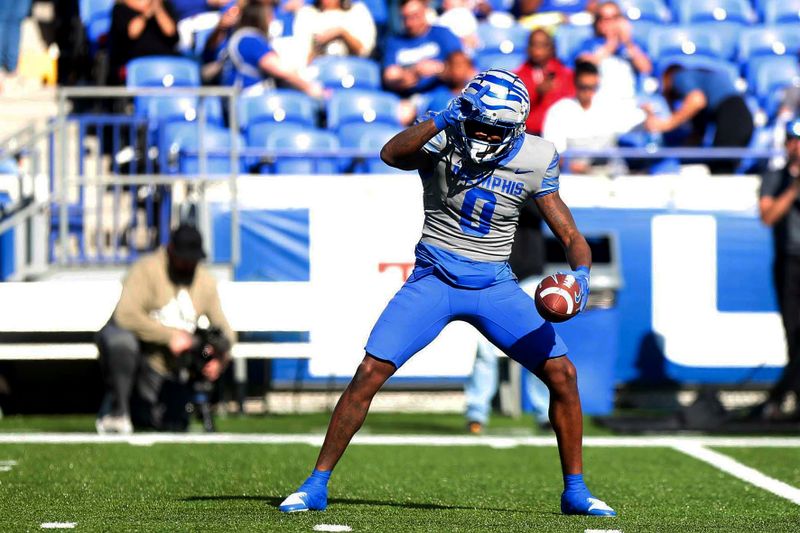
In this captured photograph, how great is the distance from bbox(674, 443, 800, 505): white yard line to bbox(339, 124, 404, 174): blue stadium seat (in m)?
3.90

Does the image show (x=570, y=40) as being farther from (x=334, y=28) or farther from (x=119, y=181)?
(x=119, y=181)

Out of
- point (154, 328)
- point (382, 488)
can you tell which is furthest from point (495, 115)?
point (154, 328)

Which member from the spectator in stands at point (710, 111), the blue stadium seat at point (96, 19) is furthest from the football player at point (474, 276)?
the blue stadium seat at point (96, 19)

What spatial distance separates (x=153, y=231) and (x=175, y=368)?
2112mm

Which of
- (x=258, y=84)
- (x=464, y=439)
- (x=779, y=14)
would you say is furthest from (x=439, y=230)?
(x=779, y=14)

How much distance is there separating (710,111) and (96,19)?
559 centimetres

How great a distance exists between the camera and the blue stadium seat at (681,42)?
14344 mm

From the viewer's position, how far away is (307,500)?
5957mm

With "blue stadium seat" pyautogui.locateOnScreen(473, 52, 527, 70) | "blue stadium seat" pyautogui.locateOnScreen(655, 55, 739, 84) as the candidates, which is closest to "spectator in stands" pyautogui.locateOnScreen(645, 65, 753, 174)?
"blue stadium seat" pyautogui.locateOnScreen(655, 55, 739, 84)

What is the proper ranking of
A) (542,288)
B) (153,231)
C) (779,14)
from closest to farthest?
(542,288), (153,231), (779,14)

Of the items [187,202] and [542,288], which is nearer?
[542,288]

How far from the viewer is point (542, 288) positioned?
5.89m

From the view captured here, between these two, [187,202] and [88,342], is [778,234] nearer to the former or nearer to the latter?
[187,202]

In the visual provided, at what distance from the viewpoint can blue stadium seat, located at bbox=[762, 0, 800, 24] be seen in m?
15.2
